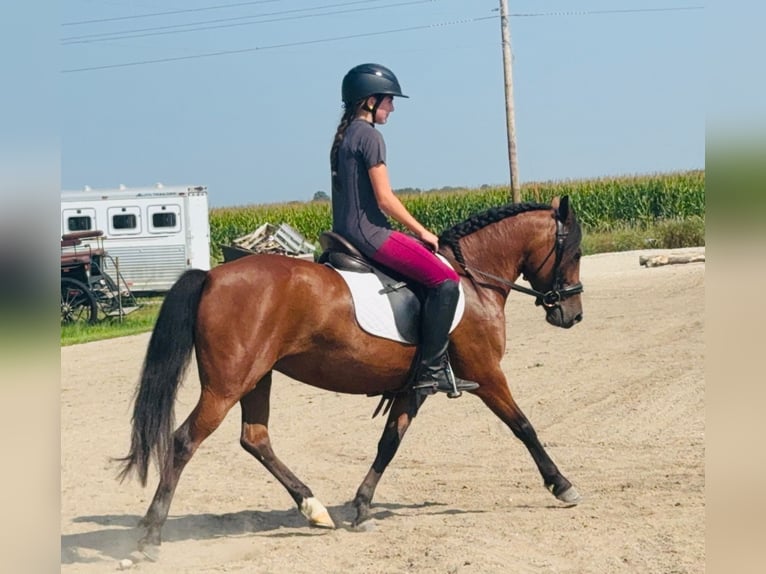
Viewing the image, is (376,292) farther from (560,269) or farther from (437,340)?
(560,269)

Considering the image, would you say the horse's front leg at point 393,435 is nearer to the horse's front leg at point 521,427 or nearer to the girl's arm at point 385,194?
the horse's front leg at point 521,427

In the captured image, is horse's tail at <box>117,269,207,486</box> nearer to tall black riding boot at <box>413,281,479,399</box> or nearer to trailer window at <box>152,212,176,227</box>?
tall black riding boot at <box>413,281,479,399</box>

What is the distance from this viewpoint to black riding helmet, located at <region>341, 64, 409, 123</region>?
6.66 m

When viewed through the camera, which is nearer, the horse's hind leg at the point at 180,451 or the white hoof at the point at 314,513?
the horse's hind leg at the point at 180,451

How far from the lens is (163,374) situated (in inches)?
249

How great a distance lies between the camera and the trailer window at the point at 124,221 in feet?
95.3

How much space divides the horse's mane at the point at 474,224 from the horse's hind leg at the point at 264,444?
166cm

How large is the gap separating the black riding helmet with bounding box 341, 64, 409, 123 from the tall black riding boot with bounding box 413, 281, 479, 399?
4.16ft

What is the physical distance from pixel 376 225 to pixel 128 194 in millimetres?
23825

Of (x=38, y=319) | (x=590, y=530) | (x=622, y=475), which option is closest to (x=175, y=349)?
(x=590, y=530)

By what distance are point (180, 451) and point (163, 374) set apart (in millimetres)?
486

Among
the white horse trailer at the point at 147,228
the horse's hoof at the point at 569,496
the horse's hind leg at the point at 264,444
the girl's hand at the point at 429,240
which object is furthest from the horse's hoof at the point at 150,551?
the white horse trailer at the point at 147,228

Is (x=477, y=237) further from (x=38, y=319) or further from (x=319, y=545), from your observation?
(x=38, y=319)

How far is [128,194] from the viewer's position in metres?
29.4
